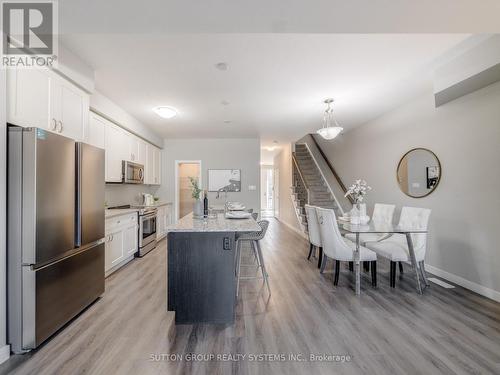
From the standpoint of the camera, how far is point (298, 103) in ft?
12.7

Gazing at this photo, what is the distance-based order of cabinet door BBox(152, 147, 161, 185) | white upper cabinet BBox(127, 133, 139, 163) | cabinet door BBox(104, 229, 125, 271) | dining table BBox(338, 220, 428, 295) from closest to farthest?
dining table BBox(338, 220, 428, 295), cabinet door BBox(104, 229, 125, 271), white upper cabinet BBox(127, 133, 139, 163), cabinet door BBox(152, 147, 161, 185)

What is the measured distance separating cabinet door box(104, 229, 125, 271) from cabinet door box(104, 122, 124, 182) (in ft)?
3.00

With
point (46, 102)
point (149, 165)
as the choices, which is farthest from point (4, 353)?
point (149, 165)

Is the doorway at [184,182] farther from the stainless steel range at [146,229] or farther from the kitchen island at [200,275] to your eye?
the kitchen island at [200,275]

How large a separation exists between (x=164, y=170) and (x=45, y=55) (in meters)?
4.48

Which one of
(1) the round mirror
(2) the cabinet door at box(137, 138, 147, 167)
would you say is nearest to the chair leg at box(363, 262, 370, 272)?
(1) the round mirror

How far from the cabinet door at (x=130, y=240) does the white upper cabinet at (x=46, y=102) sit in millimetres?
1765

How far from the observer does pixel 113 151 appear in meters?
3.97

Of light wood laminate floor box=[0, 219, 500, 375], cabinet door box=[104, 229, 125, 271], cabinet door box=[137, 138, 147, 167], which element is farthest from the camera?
cabinet door box=[137, 138, 147, 167]

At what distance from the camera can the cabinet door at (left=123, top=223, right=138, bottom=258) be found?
377 centimetres

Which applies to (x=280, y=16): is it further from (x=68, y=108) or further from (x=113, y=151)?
(x=113, y=151)

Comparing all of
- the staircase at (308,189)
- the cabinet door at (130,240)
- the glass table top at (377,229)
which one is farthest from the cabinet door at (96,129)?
the staircase at (308,189)

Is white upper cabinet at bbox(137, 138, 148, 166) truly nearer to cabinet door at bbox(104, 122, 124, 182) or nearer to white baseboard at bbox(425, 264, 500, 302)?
cabinet door at bbox(104, 122, 124, 182)

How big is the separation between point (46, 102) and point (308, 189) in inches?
193
